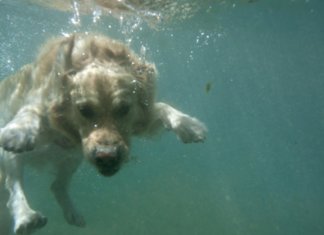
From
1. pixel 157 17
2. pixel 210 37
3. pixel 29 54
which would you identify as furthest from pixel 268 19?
pixel 29 54

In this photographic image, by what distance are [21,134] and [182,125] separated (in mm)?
1878

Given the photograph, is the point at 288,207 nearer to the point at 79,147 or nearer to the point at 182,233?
the point at 182,233

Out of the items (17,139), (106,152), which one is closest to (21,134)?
(17,139)

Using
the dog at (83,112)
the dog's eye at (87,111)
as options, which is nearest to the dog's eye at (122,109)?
the dog at (83,112)

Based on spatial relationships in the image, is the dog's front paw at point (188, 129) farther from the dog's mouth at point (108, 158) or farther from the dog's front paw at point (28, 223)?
the dog's front paw at point (28, 223)

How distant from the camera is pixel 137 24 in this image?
2020 cm

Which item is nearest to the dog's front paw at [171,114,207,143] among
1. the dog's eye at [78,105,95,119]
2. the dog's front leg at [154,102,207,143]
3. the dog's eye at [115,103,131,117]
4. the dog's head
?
the dog's front leg at [154,102,207,143]

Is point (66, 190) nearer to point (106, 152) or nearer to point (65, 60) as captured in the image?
point (65, 60)

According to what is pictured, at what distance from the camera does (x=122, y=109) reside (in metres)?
5.12

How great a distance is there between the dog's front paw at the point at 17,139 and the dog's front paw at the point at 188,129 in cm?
170

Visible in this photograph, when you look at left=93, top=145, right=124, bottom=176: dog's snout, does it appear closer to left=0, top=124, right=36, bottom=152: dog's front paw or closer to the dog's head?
the dog's head

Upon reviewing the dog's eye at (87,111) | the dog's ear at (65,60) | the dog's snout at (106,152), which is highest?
the dog's ear at (65,60)

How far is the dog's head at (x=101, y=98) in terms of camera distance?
4801mm

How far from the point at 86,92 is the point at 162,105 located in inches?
53.5
